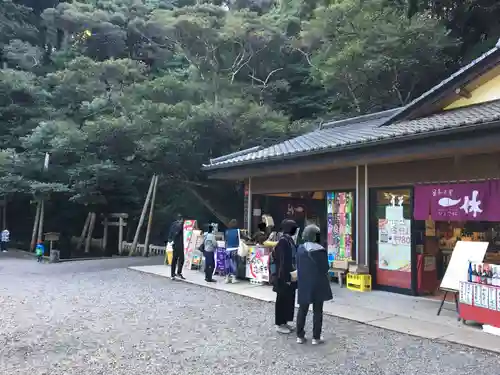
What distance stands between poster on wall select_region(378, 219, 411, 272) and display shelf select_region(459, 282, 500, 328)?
2579 millimetres

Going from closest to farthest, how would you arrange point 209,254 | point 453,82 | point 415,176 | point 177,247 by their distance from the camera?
point 415,176, point 453,82, point 209,254, point 177,247

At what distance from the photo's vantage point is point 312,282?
19.2ft

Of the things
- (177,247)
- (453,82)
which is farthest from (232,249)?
(453,82)

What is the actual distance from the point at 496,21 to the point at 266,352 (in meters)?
16.2

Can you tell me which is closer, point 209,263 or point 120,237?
point 209,263

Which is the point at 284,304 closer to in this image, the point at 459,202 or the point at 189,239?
the point at 459,202

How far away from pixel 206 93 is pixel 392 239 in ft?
43.1

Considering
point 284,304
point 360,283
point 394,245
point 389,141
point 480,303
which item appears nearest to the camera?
point 284,304

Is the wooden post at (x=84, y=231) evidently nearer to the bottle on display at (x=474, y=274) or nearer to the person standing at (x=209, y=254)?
the person standing at (x=209, y=254)

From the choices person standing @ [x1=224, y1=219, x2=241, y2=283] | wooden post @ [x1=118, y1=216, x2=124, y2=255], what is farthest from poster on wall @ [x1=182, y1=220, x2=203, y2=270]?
wooden post @ [x1=118, y1=216, x2=124, y2=255]

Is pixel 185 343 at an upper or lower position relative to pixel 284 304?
lower

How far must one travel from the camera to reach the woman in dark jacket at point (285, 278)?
636 centimetres

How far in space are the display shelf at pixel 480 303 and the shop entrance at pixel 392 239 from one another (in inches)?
97.7

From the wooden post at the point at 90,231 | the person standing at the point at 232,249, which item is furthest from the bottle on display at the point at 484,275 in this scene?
the wooden post at the point at 90,231
